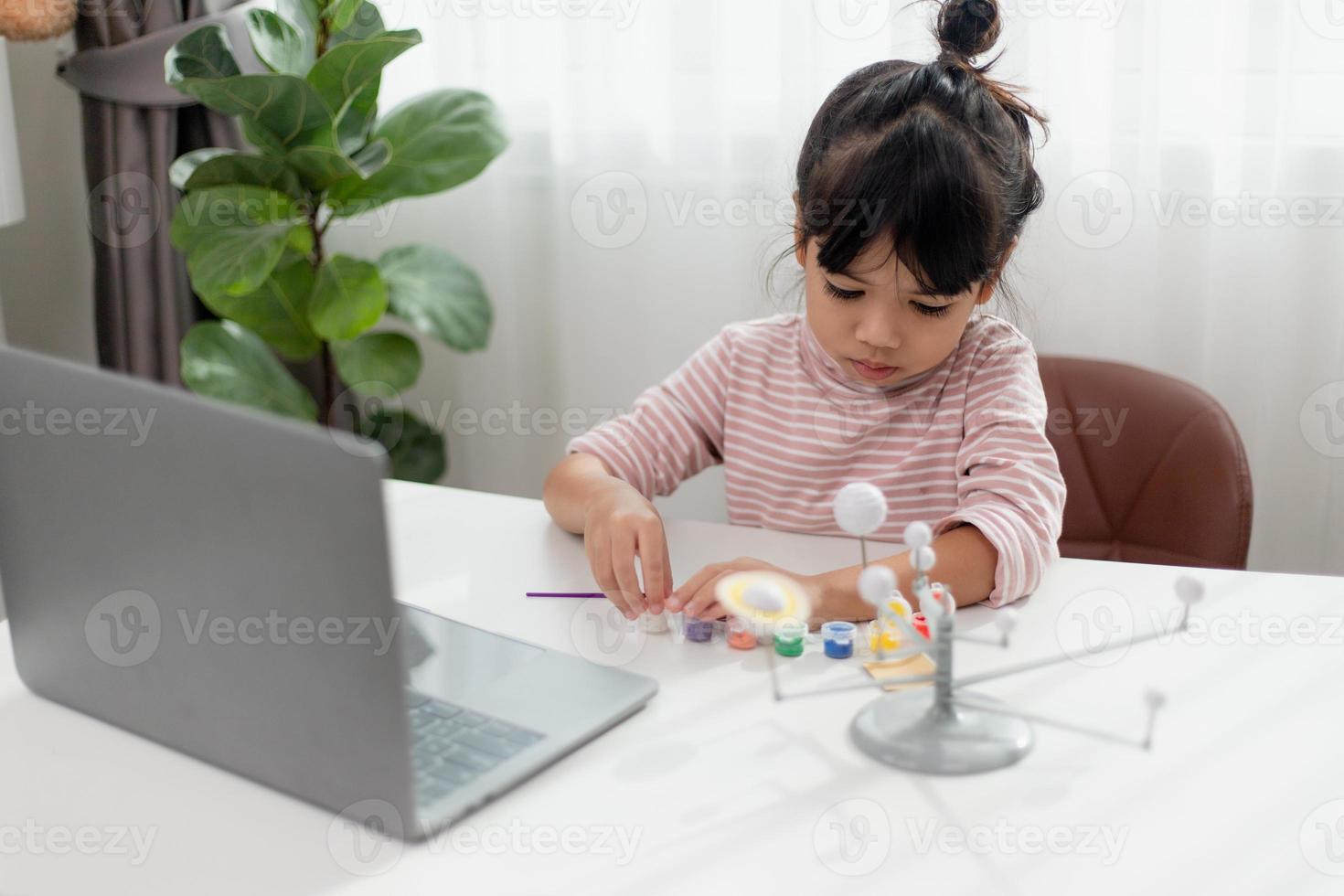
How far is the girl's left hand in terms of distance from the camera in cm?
104

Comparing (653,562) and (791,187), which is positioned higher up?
(791,187)

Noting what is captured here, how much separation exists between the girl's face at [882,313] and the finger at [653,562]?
0.27m

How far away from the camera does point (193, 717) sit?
859mm

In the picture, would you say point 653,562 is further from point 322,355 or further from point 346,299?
point 322,355

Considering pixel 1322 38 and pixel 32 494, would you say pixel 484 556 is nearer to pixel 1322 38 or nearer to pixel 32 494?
pixel 32 494

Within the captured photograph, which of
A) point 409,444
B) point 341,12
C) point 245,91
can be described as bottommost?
point 409,444

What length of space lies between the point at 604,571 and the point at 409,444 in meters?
1.26

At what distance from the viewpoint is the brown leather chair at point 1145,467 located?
4.81ft

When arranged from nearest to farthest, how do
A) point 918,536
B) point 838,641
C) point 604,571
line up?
point 918,536 → point 838,641 → point 604,571

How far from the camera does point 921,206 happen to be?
3.78 ft

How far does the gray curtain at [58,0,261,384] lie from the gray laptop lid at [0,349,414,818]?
1.45 metres

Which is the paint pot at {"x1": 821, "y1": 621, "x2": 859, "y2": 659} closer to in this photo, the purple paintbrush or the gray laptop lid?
the purple paintbrush

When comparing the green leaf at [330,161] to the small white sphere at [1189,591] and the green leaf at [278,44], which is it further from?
the small white sphere at [1189,591]

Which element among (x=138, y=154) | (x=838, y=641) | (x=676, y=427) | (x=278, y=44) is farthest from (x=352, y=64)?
(x=838, y=641)
